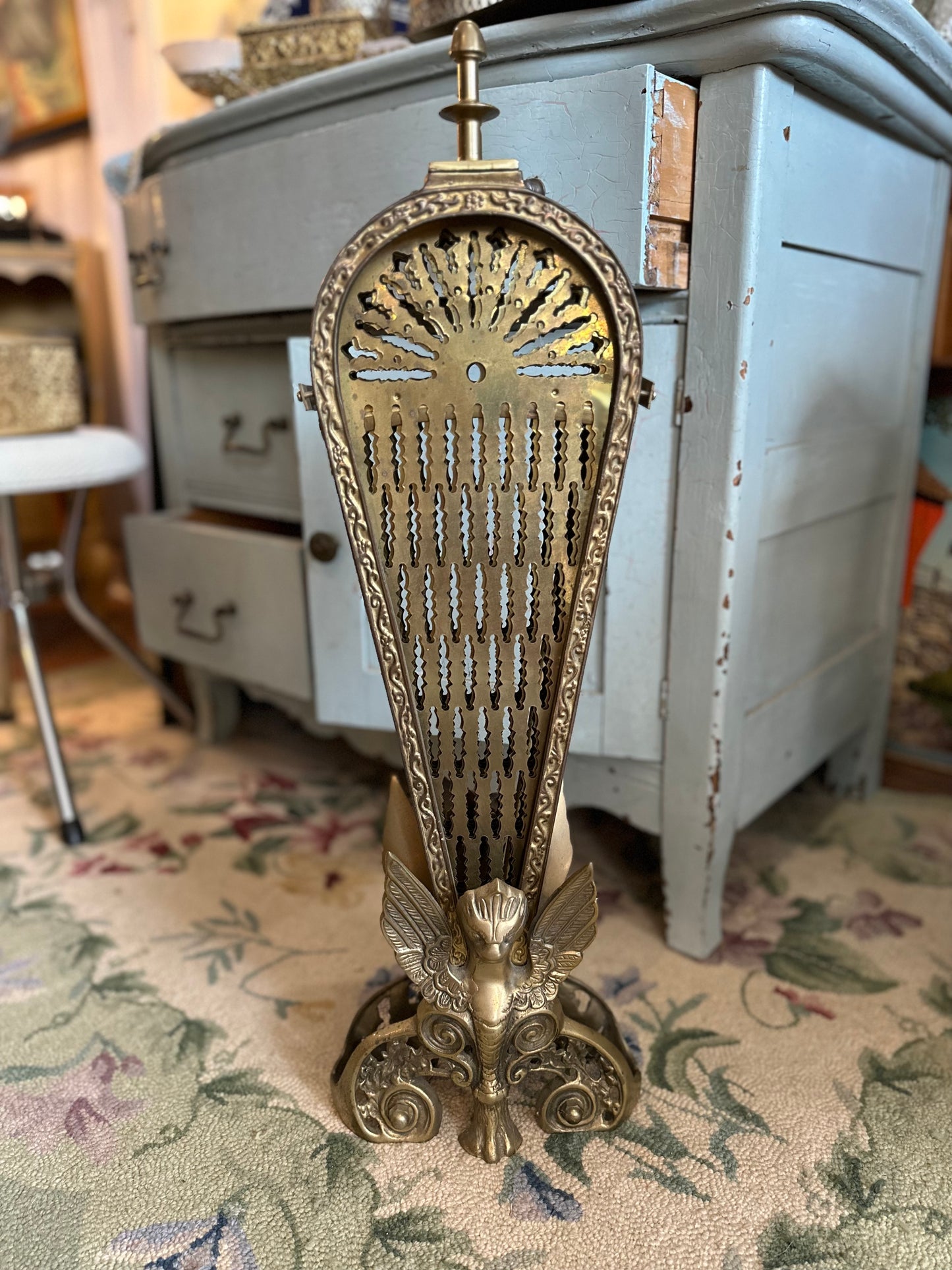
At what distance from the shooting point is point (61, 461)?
42.8 inches

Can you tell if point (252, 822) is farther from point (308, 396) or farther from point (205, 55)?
point (205, 55)

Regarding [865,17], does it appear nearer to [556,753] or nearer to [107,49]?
[556,753]

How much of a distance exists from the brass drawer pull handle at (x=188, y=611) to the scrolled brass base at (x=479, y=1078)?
61 centimetres

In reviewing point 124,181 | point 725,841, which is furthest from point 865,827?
point 124,181

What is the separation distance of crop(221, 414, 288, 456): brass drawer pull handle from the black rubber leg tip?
50 cm

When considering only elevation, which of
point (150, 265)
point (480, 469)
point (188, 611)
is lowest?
point (188, 611)

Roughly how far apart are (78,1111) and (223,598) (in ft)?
2.00

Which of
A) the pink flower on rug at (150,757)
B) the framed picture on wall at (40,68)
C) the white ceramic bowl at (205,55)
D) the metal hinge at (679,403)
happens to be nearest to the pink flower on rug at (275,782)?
the pink flower on rug at (150,757)

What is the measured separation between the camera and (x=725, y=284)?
29.8 inches

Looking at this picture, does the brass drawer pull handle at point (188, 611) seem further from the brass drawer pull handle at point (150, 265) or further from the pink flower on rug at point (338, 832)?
the brass drawer pull handle at point (150, 265)

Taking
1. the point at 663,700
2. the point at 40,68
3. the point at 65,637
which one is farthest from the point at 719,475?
the point at 40,68

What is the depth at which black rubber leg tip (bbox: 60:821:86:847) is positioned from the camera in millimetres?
1152

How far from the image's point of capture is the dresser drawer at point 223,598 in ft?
3.58

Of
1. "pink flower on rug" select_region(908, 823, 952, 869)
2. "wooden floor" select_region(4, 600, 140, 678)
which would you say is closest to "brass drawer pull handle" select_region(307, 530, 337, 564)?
"pink flower on rug" select_region(908, 823, 952, 869)
